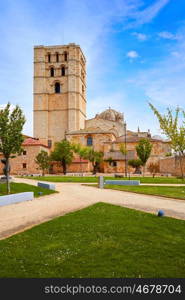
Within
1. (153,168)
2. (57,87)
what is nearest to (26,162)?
(57,87)

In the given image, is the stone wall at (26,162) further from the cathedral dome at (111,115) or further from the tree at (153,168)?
the cathedral dome at (111,115)

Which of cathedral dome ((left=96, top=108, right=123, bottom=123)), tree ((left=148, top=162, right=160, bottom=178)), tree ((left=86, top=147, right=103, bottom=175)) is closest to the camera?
tree ((left=148, top=162, right=160, bottom=178))

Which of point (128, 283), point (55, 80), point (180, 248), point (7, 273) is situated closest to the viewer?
point (128, 283)

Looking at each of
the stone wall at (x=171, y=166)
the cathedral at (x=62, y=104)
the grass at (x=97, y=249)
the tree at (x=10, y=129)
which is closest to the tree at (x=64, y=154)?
the cathedral at (x=62, y=104)

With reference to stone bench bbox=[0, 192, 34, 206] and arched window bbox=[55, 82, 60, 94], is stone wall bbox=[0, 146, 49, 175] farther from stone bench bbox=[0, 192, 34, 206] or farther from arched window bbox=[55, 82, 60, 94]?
stone bench bbox=[0, 192, 34, 206]

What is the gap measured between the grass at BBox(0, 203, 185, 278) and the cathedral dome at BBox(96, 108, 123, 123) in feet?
238

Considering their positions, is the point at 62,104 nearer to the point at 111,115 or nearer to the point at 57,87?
the point at 57,87

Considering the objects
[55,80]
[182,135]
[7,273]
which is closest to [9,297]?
[7,273]

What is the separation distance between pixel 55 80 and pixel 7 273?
7104cm

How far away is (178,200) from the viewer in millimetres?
15422

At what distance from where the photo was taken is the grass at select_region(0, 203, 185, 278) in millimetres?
5273

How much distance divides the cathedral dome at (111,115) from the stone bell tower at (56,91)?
39.4 feet

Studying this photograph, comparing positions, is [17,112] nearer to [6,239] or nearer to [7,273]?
[6,239]

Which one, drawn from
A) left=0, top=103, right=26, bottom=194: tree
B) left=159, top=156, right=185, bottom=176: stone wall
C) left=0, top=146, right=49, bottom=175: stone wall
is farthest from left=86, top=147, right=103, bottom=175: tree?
left=0, top=103, right=26, bottom=194: tree
